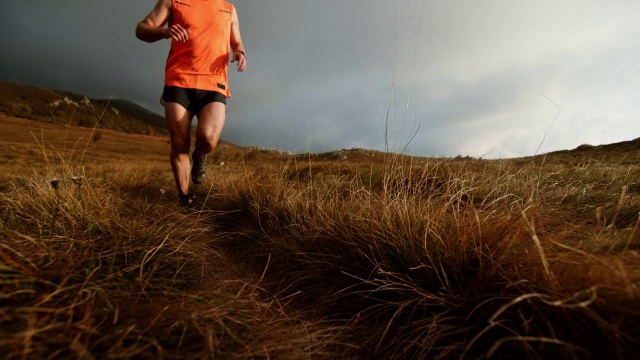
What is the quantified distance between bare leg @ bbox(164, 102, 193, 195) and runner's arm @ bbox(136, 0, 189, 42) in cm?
64

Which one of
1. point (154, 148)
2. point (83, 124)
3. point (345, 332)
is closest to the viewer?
point (345, 332)

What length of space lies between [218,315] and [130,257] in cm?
70

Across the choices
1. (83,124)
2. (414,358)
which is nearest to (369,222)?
(414,358)

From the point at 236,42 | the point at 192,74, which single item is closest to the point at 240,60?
the point at 236,42

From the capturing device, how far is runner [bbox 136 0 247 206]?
321 centimetres

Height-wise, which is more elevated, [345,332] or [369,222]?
[369,222]

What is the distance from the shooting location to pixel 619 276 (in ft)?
3.10

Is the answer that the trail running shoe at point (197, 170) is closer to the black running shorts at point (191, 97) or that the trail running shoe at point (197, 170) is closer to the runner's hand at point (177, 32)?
the black running shorts at point (191, 97)

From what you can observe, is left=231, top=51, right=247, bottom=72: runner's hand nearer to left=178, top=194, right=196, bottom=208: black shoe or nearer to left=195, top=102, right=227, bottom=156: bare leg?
left=195, top=102, right=227, bottom=156: bare leg

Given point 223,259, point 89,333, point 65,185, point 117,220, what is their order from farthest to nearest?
point 65,185 → point 223,259 → point 117,220 → point 89,333

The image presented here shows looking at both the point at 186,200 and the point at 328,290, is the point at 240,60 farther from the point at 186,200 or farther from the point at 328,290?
the point at 328,290

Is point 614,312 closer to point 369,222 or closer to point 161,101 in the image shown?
point 369,222

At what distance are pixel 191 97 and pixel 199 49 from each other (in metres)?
0.50

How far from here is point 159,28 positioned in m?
2.93
